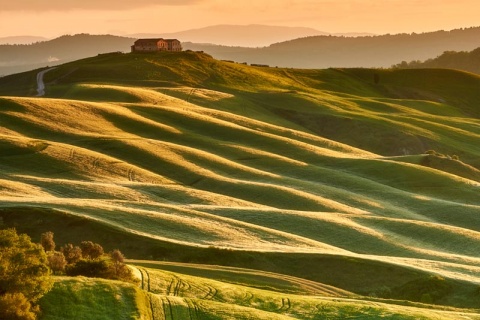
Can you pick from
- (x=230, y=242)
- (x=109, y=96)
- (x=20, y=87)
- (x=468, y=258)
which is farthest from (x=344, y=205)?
(x=20, y=87)

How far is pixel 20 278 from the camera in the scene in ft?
110

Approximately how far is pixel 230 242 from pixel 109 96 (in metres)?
84.6

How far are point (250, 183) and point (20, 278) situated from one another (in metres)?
57.4

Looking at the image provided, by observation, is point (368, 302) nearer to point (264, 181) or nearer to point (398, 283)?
point (398, 283)

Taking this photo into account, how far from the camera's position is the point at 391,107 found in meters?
180

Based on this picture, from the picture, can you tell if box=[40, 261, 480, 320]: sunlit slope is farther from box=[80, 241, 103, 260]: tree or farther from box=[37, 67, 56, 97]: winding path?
box=[37, 67, 56, 97]: winding path

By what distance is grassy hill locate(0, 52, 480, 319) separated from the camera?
57875mm

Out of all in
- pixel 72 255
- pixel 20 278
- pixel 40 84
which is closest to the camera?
pixel 20 278

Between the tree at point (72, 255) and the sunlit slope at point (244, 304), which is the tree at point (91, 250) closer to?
the tree at point (72, 255)

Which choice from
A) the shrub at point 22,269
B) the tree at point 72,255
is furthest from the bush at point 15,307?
the tree at point 72,255

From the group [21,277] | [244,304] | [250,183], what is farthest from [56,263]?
[250,183]

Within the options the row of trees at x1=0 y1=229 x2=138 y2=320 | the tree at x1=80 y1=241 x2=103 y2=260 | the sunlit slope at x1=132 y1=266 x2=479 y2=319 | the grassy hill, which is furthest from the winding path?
the row of trees at x1=0 y1=229 x2=138 y2=320

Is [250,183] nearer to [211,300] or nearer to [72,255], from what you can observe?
[72,255]

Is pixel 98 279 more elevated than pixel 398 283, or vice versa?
pixel 98 279
